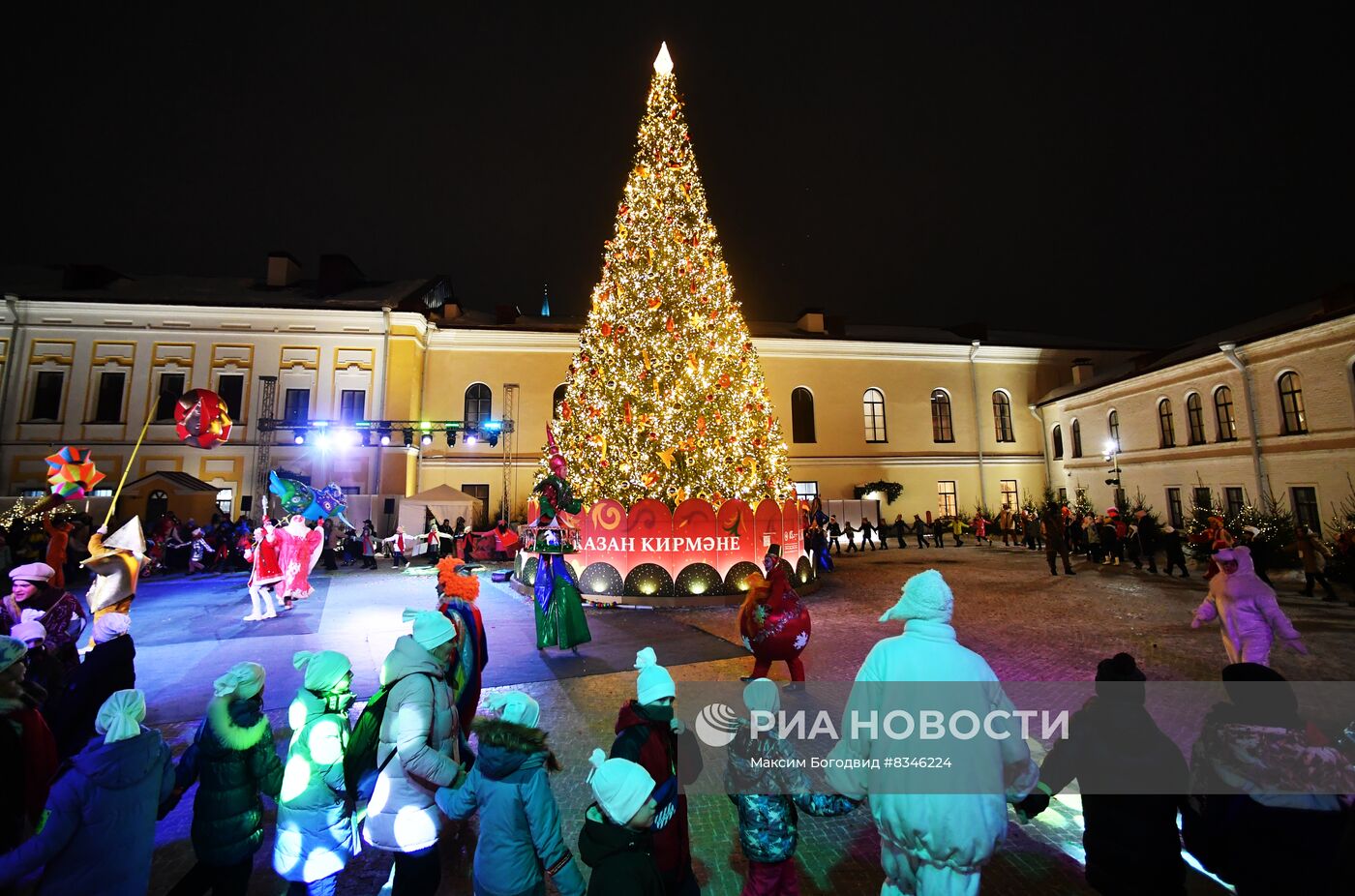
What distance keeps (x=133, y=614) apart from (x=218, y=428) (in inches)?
141

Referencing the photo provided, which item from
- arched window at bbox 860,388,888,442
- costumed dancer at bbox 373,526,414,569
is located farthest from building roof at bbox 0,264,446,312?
arched window at bbox 860,388,888,442

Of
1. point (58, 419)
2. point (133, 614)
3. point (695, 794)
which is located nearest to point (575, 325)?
point (133, 614)

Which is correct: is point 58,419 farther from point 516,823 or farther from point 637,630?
point 516,823

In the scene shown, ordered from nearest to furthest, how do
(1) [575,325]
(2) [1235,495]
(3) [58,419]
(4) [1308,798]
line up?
(4) [1308,798] < (2) [1235,495] < (3) [58,419] < (1) [575,325]

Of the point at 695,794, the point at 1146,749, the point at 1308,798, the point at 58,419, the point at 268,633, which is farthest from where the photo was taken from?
the point at 58,419

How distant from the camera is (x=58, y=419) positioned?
22.3 metres

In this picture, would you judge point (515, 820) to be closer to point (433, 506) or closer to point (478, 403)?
point (433, 506)

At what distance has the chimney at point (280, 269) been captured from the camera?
1027 inches

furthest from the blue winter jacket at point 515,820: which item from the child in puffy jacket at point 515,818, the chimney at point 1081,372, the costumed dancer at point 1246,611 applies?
the chimney at point 1081,372

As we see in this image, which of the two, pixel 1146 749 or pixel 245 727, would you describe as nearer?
pixel 1146 749

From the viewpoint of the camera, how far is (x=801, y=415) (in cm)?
2812

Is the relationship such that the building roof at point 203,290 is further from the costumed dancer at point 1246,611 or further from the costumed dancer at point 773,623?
the costumed dancer at point 1246,611

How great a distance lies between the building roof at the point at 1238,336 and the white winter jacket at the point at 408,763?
24.3 meters

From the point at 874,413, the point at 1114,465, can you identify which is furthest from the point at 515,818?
the point at 874,413
